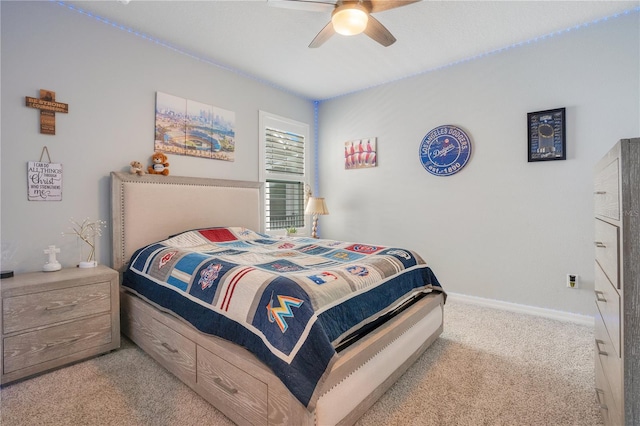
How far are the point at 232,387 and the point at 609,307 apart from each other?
1644 mm

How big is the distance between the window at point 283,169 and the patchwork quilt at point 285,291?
1.56m

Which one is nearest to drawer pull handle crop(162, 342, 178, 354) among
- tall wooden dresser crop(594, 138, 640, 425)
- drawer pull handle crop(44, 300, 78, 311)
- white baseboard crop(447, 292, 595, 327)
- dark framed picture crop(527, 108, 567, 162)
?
drawer pull handle crop(44, 300, 78, 311)

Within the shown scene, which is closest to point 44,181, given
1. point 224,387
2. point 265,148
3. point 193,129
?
point 193,129

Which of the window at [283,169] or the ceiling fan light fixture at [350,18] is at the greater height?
the ceiling fan light fixture at [350,18]

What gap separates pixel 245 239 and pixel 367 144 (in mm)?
2089

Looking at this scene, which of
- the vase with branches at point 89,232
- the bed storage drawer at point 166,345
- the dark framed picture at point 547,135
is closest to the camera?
the bed storage drawer at point 166,345

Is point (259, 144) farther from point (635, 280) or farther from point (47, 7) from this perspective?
point (635, 280)

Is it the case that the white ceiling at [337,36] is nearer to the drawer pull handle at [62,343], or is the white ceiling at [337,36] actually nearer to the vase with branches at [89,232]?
the vase with branches at [89,232]

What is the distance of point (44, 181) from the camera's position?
2.16 meters

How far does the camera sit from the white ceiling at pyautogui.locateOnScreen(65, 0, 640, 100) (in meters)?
2.31

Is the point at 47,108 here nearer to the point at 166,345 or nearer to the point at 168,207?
the point at 168,207

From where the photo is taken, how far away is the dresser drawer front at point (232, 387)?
129 centimetres

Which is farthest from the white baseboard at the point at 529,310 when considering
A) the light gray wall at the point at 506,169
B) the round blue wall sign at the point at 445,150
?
the round blue wall sign at the point at 445,150

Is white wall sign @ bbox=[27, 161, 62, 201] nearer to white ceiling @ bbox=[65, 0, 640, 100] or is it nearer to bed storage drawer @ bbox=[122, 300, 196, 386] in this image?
bed storage drawer @ bbox=[122, 300, 196, 386]
